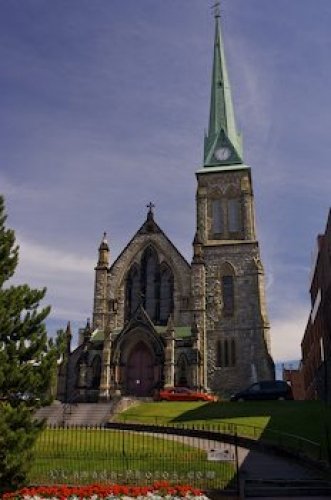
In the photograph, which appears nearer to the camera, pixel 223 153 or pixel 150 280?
pixel 150 280

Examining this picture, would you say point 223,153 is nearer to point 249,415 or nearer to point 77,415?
point 249,415

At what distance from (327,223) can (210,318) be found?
1282cm

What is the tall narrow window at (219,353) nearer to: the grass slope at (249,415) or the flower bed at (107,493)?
the grass slope at (249,415)

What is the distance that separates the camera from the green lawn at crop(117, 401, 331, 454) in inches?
926

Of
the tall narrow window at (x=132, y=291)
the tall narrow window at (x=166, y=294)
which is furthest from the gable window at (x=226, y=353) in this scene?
the tall narrow window at (x=132, y=291)

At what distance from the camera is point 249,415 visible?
27.4m

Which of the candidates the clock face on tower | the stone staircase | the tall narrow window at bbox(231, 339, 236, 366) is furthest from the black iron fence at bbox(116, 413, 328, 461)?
the clock face on tower

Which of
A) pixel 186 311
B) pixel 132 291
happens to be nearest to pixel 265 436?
pixel 186 311

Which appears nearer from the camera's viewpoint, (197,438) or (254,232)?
(197,438)

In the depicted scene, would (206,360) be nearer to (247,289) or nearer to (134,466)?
(247,289)

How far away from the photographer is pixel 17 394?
48.2ft

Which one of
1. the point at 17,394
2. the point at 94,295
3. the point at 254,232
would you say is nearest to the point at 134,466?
the point at 17,394

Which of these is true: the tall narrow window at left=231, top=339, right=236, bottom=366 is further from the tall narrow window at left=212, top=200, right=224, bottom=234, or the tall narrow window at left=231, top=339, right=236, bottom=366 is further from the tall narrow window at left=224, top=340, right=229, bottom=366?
the tall narrow window at left=212, top=200, right=224, bottom=234

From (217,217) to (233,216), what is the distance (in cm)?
145
